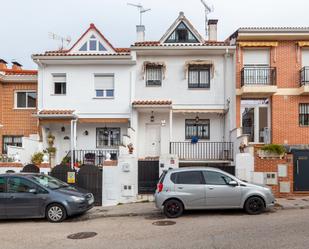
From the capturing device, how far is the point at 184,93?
66.5ft

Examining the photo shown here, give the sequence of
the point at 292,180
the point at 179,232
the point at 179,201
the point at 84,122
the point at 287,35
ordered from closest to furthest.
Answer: the point at 179,232, the point at 179,201, the point at 292,180, the point at 287,35, the point at 84,122

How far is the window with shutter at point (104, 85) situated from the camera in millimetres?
20453

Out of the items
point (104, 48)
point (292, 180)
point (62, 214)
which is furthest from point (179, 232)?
point (104, 48)

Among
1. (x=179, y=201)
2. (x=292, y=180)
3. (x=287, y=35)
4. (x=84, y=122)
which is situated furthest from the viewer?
(x=84, y=122)

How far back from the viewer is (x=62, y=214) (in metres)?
11.5

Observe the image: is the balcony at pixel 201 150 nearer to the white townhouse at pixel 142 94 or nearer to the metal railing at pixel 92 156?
the white townhouse at pixel 142 94

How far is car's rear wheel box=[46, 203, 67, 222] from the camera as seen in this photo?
11.5m

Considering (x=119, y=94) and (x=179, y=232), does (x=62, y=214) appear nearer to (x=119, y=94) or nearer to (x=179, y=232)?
(x=179, y=232)

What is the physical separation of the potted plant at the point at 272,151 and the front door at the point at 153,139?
695 centimetres

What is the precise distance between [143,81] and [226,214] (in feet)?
35.5

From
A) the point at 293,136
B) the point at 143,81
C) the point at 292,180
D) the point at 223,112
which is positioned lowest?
the point at 292,180

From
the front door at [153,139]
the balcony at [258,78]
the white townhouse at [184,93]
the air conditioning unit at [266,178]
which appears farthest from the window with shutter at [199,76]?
the air conditioning unit at [266,178]

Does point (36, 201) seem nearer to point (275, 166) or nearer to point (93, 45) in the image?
point (275, 166)

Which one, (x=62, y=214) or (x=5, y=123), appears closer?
(x=62, y=214)
